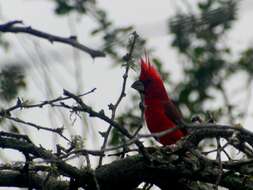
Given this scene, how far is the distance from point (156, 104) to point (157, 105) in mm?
17

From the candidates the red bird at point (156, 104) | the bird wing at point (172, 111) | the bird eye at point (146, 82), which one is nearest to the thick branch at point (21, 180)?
the red bird at point (156, 104)

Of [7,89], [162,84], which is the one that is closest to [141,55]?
[162,84]

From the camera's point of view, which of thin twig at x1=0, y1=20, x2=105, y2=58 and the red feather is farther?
the red feather

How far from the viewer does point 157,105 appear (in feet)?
23.9

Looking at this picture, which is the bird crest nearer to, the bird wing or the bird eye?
the bird eye

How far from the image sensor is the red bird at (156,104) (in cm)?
691

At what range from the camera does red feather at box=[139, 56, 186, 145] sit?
691 centimetres

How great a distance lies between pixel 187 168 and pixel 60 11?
3258mm

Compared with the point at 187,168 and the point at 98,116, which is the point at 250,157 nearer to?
the point at 187,168

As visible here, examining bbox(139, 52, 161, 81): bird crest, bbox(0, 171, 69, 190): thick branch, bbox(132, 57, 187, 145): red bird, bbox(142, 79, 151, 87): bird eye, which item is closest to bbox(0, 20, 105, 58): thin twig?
Result: bbox(0, 171, 69, 190): thick branch

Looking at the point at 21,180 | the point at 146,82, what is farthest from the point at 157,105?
the point at 21,180

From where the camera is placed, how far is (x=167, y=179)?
4.50m

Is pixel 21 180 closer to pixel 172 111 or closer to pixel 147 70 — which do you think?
pixel 172 111

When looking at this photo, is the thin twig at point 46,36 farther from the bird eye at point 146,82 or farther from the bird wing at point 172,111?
the bird eye at point 146,82
